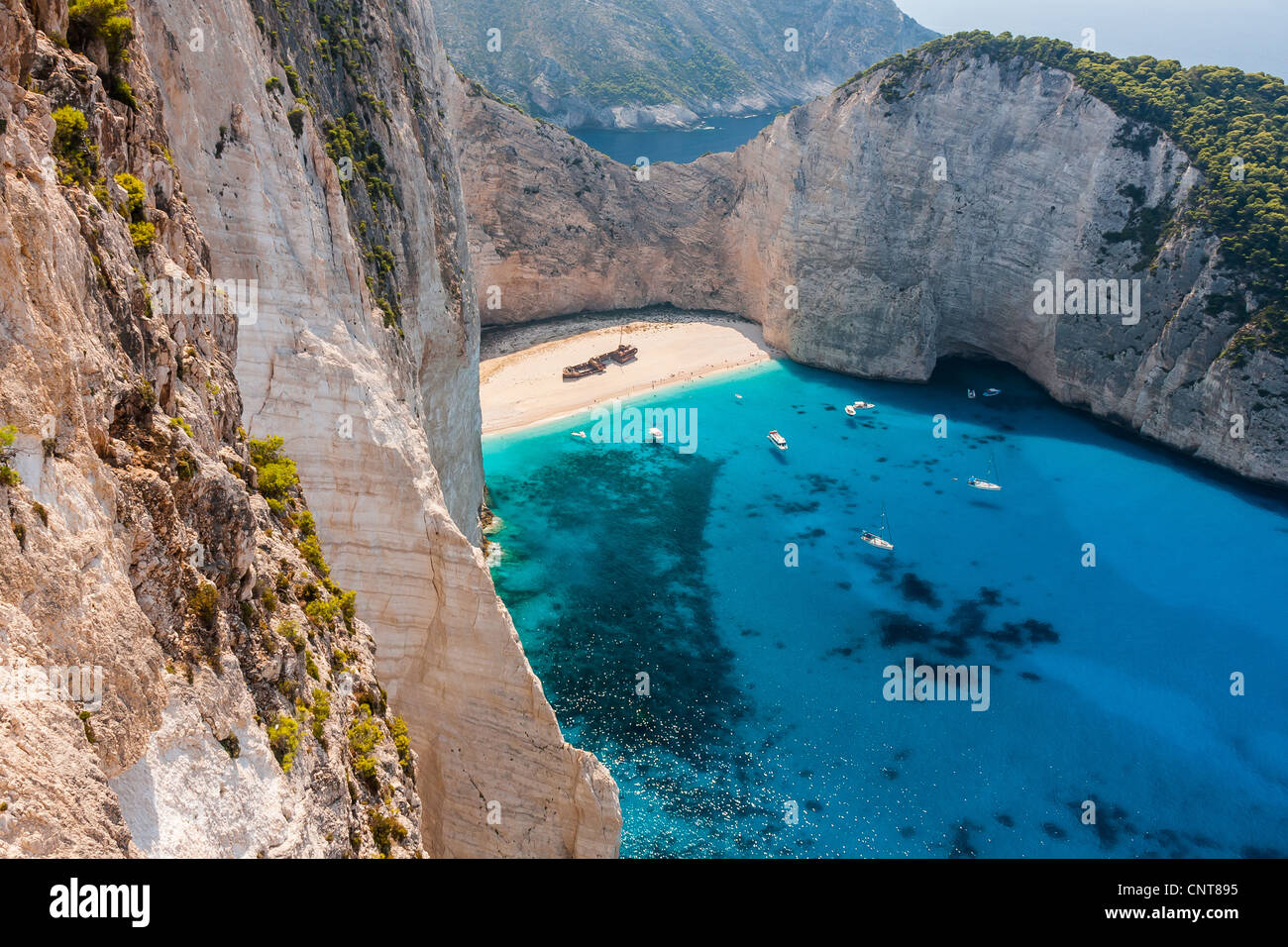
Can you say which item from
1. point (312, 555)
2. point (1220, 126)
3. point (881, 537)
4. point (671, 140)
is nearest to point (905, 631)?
point (881, 537)

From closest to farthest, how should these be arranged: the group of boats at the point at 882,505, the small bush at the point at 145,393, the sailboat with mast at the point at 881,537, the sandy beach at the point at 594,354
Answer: the small bush at the point at 145,393 → the sailboat with mast at the point at 881,537 → the group of boats at the point at 882,505 → the sandy beach at the point at 594,354

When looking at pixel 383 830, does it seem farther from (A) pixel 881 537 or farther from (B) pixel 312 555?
(A) pixel 881 537

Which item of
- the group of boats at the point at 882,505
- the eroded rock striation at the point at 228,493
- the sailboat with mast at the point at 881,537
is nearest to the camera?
the eroded rock striation at the point at 228,493

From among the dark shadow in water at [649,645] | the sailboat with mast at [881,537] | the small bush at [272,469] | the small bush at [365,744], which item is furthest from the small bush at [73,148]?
the sailboat with mast at [881,537]

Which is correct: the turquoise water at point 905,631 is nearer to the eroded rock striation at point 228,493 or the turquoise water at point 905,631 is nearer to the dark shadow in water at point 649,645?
the dark shadow in water at point 649,645

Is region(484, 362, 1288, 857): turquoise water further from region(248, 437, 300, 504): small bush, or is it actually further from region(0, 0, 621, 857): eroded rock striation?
region(248, 437, 300, 504): small bush
